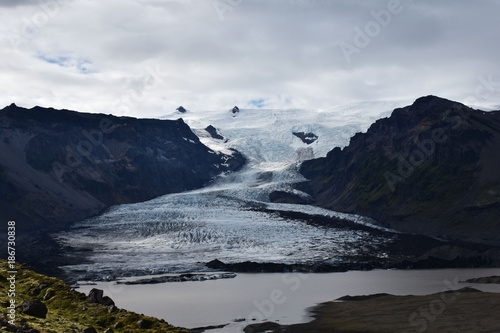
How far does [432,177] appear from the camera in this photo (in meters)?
151

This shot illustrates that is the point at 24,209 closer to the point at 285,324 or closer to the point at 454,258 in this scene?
the point at 454,258

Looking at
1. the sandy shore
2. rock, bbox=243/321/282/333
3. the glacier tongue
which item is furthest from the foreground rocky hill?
the glacier tongue

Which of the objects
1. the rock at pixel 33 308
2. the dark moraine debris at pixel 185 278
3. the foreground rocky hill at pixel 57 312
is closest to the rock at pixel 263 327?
the foreground rocky hill at pixel 57 312

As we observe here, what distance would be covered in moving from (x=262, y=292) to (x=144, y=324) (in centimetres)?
3816

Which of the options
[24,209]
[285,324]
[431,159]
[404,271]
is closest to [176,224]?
[24,209]

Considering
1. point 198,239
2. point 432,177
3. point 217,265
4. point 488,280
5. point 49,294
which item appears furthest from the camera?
point 432,177

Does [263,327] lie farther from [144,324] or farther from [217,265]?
[217,265]

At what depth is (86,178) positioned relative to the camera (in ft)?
613

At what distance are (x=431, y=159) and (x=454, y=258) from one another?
3012 inches

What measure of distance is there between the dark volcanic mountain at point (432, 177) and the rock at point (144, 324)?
99395mm

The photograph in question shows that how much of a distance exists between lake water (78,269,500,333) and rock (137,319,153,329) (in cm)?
1722

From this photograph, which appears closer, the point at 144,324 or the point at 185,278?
the point at 144,324

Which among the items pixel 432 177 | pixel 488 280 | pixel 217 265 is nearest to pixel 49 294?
pixel 488 280

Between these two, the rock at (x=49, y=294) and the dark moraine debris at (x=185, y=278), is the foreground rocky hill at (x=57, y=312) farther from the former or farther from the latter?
the dark moraine debris at (x=185, y=278)
